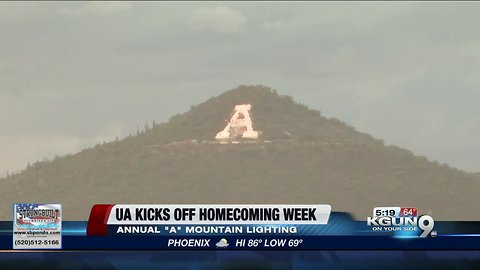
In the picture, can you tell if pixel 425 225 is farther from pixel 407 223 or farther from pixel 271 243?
pixel 271 243

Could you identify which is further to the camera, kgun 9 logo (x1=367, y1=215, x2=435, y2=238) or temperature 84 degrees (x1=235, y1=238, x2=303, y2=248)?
kgun 9 logo (x1=367, y1=215, x2=435, y2=238)

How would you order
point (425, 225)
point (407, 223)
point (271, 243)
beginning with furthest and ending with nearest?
point (407, 223)
point (425, 225)
point (271, 243)

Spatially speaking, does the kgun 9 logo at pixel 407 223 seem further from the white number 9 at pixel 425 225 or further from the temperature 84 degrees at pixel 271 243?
the temperature 84 degrees at pixel 271 243

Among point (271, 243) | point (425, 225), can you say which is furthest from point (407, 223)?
point (271, 243)

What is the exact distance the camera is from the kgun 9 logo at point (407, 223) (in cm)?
3909

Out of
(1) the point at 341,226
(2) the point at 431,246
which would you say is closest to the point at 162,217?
(1) the point at 341,226

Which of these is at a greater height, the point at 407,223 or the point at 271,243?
the point at 407,223

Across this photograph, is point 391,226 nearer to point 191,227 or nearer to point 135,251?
point 191,227

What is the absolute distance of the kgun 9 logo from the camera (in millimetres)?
39094

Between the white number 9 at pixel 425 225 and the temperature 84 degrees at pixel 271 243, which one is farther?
the white number 9 at pixel 425 225

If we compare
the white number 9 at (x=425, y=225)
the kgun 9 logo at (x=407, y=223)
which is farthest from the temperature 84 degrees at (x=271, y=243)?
the white number 9 at (x=425, y=225)

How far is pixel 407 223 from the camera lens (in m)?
39.3

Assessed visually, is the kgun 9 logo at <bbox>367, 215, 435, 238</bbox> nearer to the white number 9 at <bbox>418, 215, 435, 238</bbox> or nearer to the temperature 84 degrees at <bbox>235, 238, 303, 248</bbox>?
the white number 9 at <bbox>418, 215, 435, 238</bbox>

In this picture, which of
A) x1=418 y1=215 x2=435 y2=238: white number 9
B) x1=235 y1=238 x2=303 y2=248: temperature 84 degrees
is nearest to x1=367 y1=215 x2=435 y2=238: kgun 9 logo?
x1=418 y1=215 x2=435 y2=238: white number 9
